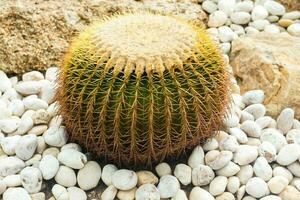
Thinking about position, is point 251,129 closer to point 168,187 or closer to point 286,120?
point 286,120

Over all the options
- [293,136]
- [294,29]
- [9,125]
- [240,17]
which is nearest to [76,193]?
[9,125]

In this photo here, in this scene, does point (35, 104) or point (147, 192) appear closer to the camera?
point (147, 192)

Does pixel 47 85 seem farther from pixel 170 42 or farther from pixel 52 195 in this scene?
pixel 170 42

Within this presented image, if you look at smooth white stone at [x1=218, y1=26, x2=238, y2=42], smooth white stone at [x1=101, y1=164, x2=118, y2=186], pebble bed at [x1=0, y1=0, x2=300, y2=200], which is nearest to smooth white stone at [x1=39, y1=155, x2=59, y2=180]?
pebble bed at [x1=0, y1=0, x2=300, y2=200]

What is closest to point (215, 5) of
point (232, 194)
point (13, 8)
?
point (13, 8)

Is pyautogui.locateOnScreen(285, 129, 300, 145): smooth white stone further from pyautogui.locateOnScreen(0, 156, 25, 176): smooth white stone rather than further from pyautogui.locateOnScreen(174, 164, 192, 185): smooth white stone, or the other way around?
pyautogui.locateOnScreen(0, 156, 25, 176): smooth white stone
